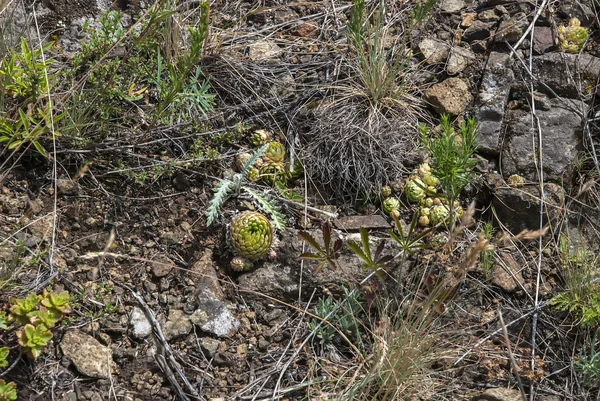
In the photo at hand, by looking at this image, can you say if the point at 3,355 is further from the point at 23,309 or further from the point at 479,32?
the point at 479,32

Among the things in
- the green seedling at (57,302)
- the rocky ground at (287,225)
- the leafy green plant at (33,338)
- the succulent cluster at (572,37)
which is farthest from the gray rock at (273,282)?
the succulent cluster at (572,37)

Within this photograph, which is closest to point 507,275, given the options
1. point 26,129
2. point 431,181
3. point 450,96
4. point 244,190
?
point 431,181

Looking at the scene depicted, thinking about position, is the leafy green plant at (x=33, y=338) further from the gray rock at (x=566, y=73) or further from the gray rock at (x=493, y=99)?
the gray rock at (x=566, y=73)

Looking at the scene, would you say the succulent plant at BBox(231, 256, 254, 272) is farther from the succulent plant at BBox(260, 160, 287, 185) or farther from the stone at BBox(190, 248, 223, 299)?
the succulent plant at BBox(260, 160, 287, 185)

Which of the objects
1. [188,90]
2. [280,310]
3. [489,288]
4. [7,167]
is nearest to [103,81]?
[188,90]

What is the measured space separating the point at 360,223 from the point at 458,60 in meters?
1.18

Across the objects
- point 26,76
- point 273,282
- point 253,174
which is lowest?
point 273,282

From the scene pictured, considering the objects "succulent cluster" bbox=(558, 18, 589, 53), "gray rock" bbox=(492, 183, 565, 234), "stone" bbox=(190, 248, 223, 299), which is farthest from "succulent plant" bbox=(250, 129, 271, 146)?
"succulent cluster" bbox=(558, 18, 589, 53)

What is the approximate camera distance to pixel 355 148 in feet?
10.5

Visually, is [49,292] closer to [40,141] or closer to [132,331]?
[132,331]

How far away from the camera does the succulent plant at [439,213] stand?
307 cm

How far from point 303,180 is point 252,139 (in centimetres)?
34

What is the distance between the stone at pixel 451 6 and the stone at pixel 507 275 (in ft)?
5.30

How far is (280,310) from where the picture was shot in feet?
9.47
